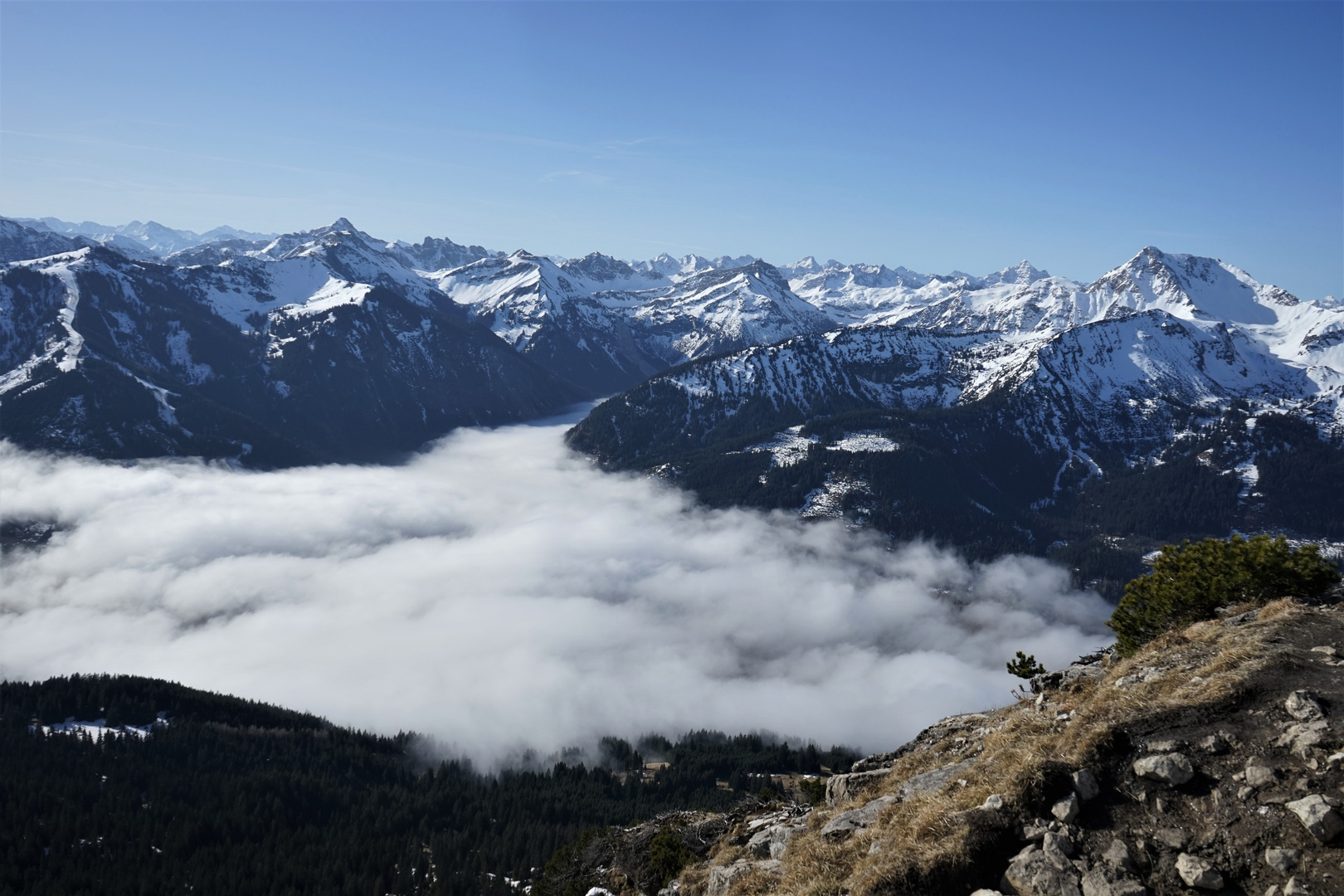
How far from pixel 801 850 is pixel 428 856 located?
130089 mm

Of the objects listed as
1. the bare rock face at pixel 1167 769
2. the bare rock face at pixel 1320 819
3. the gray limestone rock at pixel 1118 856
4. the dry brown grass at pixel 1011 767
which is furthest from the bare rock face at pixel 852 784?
the bare rock face at pixel 1320 819

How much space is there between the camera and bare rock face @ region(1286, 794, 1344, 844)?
605 inches

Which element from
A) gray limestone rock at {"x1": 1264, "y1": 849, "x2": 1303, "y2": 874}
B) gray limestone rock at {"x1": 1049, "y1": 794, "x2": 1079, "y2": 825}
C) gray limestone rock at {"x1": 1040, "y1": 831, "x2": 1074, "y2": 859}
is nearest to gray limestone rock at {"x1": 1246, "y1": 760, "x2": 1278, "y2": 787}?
gray limestone rock at {"x1": 1264, "y1": 849, "x2": 1303, "y2": 874}

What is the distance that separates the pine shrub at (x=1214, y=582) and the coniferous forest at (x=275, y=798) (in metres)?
100

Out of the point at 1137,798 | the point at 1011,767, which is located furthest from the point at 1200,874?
the point at 1011,767

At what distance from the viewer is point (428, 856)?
128 metres

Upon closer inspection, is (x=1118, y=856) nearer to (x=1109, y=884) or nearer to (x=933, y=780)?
(x=1109, y=884)

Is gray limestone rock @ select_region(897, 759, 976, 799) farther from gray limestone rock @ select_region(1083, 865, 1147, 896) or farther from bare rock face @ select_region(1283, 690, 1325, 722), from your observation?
bare rock face @ select_region(1283, 690, 1325, 722)

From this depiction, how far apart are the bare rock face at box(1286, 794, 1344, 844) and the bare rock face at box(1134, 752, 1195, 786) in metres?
2.31

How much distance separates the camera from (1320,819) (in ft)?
50.7

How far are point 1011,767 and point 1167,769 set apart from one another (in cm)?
448

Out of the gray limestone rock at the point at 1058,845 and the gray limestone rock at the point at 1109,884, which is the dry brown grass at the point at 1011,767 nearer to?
the gray limestone rock at the point at 1058,845

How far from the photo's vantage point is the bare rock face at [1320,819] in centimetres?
1536

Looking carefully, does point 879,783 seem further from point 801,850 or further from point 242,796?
point 242,796
